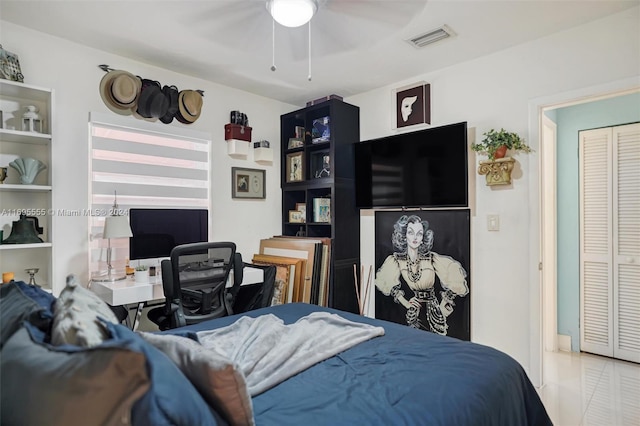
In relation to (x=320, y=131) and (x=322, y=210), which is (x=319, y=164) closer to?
(x=320, y=131)

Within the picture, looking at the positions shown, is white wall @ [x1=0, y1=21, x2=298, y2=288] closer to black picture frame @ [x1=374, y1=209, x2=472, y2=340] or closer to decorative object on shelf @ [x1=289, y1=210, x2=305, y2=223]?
decorative object on shelf @ [x1=289, y1=210, x2=305, y2=223]

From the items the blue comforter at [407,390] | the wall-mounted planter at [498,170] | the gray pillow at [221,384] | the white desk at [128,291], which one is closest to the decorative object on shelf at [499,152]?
the wall-mounted planter at [498,170]

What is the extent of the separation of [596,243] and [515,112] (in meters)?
1.50

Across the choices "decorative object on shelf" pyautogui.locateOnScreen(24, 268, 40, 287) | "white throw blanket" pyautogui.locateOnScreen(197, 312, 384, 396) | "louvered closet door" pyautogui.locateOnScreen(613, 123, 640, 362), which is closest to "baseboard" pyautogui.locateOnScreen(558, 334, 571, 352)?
"louvered closet door" pyautogui.locateOnScreen(613, 123, 640, 362)

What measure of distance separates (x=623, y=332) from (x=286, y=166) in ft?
11.5

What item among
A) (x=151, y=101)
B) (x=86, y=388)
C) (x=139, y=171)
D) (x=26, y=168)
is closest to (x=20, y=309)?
(x=86, y=388)

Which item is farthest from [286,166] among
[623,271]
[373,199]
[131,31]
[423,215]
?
[623,271]

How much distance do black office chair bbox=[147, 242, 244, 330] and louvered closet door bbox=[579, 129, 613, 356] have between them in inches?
122

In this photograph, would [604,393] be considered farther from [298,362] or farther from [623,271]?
[298,362]

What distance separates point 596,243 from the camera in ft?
10.8

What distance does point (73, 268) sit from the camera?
2.74 meters

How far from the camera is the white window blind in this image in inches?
113

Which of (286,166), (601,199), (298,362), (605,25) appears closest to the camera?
(298,362)

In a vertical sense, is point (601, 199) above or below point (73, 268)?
above
